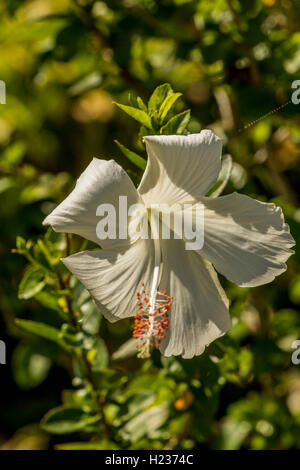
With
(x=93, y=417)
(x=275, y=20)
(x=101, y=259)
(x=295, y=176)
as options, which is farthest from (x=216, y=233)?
(x=295, y=176)

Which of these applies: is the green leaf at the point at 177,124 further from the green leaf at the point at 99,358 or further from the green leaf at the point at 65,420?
the green leaf at the point at 65,420

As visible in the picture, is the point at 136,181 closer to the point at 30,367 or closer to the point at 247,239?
the point at 247,239

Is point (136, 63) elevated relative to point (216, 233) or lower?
elevated

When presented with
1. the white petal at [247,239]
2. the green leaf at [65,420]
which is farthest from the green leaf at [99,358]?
the white petal at [247,239]

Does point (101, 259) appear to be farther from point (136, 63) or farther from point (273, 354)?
point (136, 63)

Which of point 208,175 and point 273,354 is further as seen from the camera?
point 273,354

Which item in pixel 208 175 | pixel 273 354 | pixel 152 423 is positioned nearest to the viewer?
pixel 208 175
